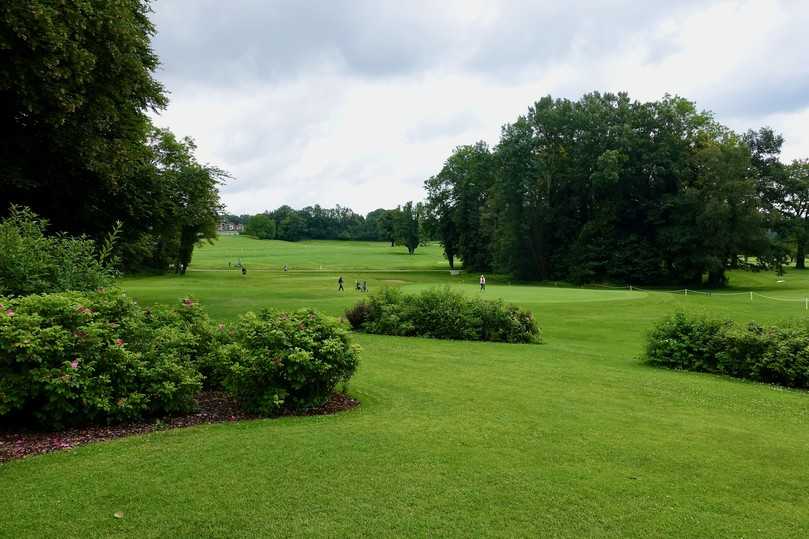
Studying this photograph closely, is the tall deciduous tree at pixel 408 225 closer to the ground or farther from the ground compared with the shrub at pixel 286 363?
farther from the ground

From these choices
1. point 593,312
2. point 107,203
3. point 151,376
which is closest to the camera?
point 151,376

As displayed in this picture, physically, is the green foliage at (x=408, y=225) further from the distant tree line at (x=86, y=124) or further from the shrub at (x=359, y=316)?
the shrub at (x=359, y=316)

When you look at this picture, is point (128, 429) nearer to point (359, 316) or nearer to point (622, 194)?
point (359, 316)

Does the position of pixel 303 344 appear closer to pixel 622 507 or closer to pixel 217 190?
pixel 622 507

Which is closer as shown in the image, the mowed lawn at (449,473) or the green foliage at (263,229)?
the mowed lawn at (449,473)

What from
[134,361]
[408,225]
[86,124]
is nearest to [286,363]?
[134,361]

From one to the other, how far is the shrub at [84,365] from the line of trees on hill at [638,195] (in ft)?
178

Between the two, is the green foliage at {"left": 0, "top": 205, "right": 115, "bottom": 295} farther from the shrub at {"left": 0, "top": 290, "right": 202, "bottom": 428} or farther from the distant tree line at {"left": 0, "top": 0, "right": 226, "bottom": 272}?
the distant tree line at {"left": 0, "top": 0, "right": 226, "bottom": 272}

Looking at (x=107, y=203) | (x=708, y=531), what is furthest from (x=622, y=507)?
(x=107, y=203)

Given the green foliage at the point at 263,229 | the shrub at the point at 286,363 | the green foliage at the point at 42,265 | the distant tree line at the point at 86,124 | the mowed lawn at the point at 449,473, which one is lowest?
the mowed lawn at the point at 449,473

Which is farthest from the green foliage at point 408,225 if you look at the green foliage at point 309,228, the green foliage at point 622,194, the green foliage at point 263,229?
the green foliage at point 263,229

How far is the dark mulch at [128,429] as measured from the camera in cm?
605

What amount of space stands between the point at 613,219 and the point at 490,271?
75.2ft

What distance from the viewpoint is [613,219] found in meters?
61.2
